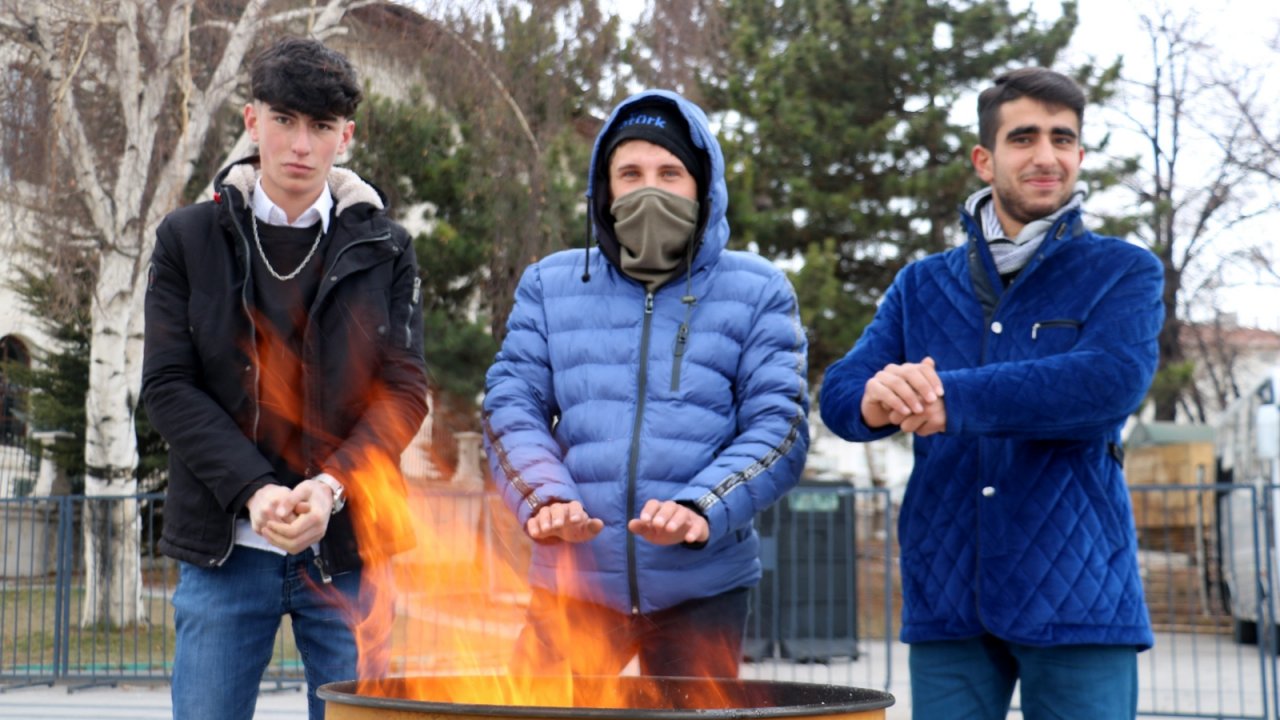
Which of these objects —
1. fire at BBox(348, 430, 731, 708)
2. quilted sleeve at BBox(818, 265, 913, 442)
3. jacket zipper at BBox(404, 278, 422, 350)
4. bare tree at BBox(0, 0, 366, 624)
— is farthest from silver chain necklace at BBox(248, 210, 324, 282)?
bare tree at BBox(0, 0, 366, 624)

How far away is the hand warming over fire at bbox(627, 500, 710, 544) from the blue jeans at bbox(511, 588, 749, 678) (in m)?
0.33

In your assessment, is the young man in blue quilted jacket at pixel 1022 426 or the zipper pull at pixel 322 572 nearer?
the young man in blue quilted jacket at pixel 1022 426

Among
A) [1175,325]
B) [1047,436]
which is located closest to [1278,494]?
[1047,436]

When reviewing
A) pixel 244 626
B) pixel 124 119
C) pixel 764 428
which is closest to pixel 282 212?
pixel 244 626

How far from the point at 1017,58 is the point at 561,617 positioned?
20271mm

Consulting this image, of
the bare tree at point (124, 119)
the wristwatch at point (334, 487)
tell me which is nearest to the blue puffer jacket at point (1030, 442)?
the wristwatch at point (334, 487)

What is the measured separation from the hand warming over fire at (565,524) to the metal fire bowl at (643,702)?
1.00 feet

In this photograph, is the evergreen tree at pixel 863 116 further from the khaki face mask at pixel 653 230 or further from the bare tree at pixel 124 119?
the khaki face mask at pixel 653 230

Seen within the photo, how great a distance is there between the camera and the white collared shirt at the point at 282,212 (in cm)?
293

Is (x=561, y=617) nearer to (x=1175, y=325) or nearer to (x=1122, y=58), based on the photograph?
(x=1122, y=58)

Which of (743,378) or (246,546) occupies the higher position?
(743,378)

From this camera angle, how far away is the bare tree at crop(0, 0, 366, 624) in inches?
466

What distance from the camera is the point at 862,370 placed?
9.90 ft

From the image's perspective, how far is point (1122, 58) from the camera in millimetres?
20812
